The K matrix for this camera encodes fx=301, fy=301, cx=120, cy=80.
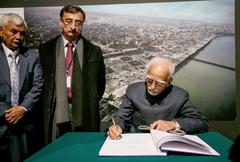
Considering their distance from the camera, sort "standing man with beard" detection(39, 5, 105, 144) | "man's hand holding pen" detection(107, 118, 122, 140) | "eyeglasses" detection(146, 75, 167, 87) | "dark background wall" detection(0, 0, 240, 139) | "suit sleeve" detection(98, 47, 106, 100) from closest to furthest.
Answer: "man's hand holding pen" detection(107, 118, 122, 140), "eyeglasses" detection(146, 75, 167, 87), "standing man with beard" detection(39, 5, 105, 144), "suit sleeve" detection(98, 47, 106, 100), "dark background wall" detection(0, 0, 240, 139)

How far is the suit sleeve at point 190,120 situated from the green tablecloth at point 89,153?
7.5 inches

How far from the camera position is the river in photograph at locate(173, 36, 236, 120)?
345 cm

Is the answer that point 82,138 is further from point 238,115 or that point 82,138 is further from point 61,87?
point 238,115

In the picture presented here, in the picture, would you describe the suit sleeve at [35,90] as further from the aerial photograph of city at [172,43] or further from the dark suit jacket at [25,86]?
the aerial photograph of city at [172,43]

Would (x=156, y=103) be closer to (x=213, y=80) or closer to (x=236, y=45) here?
(x=213, y=80)

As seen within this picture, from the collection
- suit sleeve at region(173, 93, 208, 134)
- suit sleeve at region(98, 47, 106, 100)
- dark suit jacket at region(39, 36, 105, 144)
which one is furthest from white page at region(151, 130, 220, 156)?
suit sleeve at region(98, 47, 106, 100)

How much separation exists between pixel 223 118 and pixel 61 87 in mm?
1882

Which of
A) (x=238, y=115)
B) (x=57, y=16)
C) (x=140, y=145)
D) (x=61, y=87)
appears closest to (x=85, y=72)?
(x=61, y=87)

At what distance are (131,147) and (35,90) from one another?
1.51 m

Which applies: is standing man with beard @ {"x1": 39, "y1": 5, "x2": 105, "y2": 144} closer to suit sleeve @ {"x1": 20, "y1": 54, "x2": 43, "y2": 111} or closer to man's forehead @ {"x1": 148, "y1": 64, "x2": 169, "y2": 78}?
suit sleeve @ {"x1": 20, "y1": 54, "x2": 43, "y2": 111}

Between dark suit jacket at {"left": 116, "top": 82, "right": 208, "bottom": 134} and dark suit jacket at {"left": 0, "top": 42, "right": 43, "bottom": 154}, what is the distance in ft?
2.88

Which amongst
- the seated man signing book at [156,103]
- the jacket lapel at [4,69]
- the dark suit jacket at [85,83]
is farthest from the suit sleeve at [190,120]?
the jacket lapel at [4,69]

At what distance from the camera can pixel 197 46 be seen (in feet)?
11.5

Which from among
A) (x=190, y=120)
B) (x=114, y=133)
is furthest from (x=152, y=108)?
(x=114, y=133)
